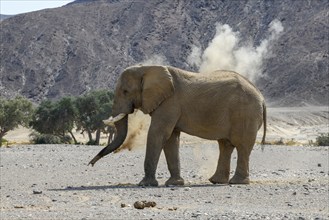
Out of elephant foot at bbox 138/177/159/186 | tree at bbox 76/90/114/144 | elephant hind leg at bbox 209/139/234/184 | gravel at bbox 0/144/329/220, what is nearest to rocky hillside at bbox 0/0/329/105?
tree at bbox 76/90/114/144

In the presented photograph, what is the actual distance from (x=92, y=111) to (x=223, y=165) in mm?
36783


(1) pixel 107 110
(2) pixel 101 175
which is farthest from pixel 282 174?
(1) pixel 107 110

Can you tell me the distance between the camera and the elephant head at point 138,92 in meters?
18.6

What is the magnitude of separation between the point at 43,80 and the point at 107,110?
5677cm

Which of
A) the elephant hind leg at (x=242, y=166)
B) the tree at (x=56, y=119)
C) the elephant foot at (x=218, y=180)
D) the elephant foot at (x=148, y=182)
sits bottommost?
the tree at (x=56, y=119)

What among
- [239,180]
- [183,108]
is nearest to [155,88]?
[183,108]

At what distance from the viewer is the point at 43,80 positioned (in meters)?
109

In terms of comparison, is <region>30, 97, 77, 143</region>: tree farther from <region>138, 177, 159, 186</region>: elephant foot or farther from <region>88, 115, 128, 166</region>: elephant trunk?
<region>138, 177, 159, 186</region>: elephant foot

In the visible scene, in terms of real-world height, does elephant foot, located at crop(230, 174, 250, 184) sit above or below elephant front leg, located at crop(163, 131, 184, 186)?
below

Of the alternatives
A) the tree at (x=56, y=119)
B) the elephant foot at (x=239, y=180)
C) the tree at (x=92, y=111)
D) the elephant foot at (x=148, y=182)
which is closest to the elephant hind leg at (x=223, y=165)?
the elephant foot at (x=239, y=180)

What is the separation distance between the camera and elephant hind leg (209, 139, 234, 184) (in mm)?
19469

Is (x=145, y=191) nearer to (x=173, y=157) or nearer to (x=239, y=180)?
(x=173, y=157)

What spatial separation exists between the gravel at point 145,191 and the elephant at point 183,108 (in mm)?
904

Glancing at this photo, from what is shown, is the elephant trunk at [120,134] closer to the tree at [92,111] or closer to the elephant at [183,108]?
the elephant at [183,108]
